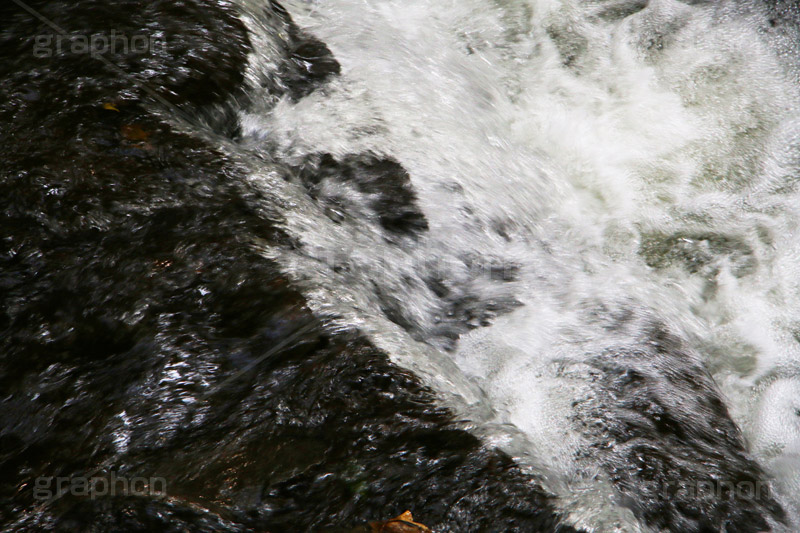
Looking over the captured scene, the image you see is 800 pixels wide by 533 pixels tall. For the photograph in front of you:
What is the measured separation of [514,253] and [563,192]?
585mm

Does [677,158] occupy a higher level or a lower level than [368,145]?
higher

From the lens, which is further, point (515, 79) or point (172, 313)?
point (515, 79)

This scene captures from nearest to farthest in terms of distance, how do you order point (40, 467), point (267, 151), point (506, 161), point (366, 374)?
point (40, 467)
point (366, 374)
point (267, 151)
point (506, 161)

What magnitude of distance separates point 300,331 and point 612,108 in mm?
2494

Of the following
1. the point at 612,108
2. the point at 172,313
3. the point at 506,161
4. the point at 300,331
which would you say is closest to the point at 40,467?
the point at 172,313

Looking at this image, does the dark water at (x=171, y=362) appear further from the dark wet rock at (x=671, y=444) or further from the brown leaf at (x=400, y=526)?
the dark wet rock at (x=671, y=444)

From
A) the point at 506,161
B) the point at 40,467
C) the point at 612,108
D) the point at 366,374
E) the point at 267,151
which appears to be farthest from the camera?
the point at 612,108

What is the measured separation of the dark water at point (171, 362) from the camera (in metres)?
1.93

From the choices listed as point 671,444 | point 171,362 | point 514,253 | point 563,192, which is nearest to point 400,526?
point 171,362

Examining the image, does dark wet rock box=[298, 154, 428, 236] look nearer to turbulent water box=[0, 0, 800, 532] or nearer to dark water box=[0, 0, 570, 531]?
turbulent water box=[0, 0, 800, 532]

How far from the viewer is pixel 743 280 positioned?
10.7 feet

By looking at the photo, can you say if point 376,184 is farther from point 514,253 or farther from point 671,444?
point 671,444

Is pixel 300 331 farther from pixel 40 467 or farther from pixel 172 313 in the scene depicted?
pixel 40 467

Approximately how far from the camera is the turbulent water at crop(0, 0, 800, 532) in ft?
6.79
